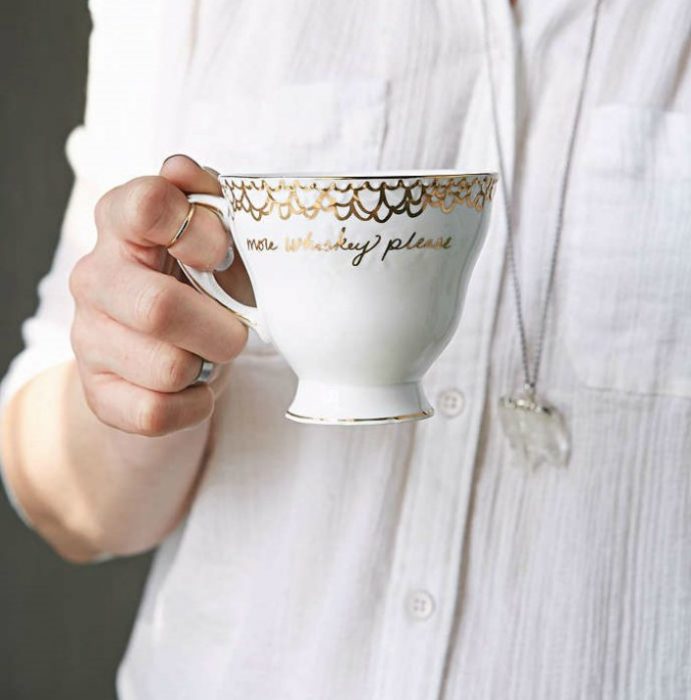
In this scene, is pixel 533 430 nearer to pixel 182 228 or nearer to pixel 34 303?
pixel 182 228

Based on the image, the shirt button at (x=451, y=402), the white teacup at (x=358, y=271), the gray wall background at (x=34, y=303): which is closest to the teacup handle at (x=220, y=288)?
the white teacup at (x=358, y=271)

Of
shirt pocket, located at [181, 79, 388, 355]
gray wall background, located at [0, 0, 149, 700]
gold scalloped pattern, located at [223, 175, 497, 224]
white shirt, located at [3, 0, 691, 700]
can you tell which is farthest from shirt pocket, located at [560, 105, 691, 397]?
gray wall background, located at [0, 0, 149, 700]

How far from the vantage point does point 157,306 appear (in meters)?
0.65

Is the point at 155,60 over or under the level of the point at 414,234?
over

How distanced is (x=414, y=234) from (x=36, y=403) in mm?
503

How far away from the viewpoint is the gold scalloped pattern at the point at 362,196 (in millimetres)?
529

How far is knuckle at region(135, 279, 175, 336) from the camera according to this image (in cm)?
65

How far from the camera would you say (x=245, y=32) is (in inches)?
34.6

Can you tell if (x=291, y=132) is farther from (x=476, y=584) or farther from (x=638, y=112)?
(x=476, y=584)

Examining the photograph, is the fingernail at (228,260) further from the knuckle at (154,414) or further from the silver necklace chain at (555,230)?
the silver necklace chain at (555,230)

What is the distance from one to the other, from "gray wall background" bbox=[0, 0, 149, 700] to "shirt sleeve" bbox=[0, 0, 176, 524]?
0.74m

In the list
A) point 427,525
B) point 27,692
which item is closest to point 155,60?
point 427,525

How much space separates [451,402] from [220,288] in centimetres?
23

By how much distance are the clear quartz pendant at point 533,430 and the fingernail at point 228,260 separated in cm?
25
